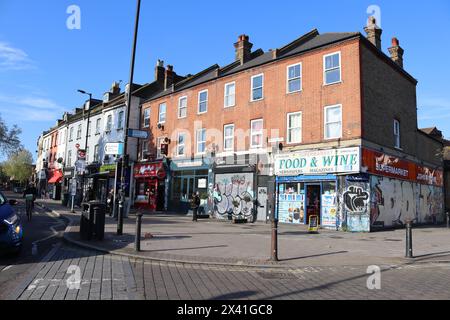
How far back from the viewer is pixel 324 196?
62.3 ft

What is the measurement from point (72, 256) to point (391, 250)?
9.11 meters

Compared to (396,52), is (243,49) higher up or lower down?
higher up

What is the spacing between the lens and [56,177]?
157 feet

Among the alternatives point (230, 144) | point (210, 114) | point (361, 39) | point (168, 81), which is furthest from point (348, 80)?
point (168, 81)

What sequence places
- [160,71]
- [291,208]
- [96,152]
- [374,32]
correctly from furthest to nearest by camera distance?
1. [96,152]
2. [160,71]
3. [374,32]
4. [291,208]

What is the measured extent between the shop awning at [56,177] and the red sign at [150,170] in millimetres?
19805

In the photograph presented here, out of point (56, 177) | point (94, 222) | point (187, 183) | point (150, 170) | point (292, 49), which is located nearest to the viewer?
point (94, 222)

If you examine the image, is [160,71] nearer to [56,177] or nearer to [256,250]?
[56,177]

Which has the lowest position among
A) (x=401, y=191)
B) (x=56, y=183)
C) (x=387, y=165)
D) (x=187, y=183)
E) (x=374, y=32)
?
(x=401, y=191)

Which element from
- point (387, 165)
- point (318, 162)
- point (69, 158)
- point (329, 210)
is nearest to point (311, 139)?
point (318, 162)

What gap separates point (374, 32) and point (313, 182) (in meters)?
9.41

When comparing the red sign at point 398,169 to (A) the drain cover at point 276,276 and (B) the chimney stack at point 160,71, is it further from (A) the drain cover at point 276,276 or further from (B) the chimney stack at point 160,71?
(B) the chimney stack at point 160,71

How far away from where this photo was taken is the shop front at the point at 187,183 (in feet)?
83.6

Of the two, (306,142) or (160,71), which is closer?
(306,142)
